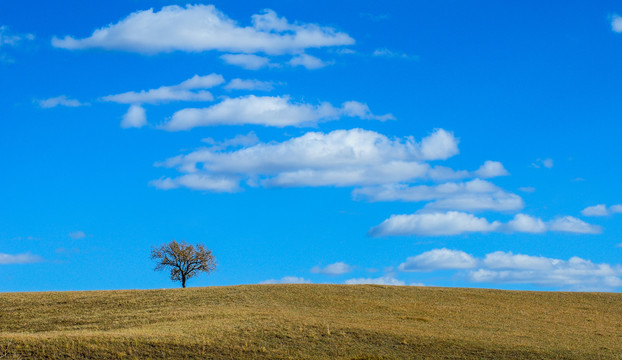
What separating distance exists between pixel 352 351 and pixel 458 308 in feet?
69.4

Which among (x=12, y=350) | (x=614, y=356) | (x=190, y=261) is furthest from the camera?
(x=190, y=261)

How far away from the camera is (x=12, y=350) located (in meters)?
44.1

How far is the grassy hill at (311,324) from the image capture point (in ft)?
149

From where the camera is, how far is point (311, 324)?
5153 cm

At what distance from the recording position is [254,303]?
6347 centimetres

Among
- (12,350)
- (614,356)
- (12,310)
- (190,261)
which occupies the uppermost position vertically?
(190,261)

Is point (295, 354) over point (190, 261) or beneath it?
beneath

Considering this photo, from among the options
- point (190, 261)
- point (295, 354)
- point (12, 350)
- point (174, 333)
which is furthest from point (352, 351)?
point (190, 261)

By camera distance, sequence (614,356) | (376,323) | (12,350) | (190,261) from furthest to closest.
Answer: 1. (190,261)
2. (376,323)
3. (614,356)
4. (12,350)

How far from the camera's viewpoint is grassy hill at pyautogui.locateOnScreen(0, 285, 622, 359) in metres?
45.3

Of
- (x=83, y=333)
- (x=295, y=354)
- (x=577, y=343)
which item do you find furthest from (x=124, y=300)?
(x=577, y=343)

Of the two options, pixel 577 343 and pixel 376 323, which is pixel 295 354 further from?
pixel 577 343

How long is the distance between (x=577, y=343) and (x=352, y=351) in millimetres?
16832

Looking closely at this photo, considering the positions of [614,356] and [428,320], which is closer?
[614,356]
